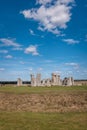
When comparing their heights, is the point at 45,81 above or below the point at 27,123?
above

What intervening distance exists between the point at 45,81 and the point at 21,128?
79.0 metres

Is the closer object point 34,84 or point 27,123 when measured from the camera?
point 27,123

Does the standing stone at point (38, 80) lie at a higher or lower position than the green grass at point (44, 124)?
higher

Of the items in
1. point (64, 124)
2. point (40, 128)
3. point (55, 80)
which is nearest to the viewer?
point (40, 128)

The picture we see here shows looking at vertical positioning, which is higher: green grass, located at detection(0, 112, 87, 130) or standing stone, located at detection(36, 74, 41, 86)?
standing stone, located at detection(36, 74, 41, 86)

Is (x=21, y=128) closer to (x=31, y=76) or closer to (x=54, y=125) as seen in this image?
(x=54, y=125)

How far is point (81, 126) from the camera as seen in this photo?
12391 mm

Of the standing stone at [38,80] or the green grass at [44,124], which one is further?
the standing stone at [38,80]

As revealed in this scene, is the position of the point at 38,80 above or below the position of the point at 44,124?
above

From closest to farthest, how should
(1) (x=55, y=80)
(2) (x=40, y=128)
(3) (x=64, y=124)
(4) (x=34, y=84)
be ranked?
(2) (x=40, y=128) → (3) (x=64, y=124) → (4) (x=34, y=84) → (1) (x=55, y=80)

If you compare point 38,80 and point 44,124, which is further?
point 38,80

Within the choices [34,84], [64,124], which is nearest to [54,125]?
[64,124]

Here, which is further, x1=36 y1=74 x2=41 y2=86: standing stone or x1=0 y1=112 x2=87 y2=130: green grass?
x1=36 y1=74 x2=41 y2=86: standing stone

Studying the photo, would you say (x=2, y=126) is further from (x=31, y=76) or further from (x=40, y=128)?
(x=31, y=76)
